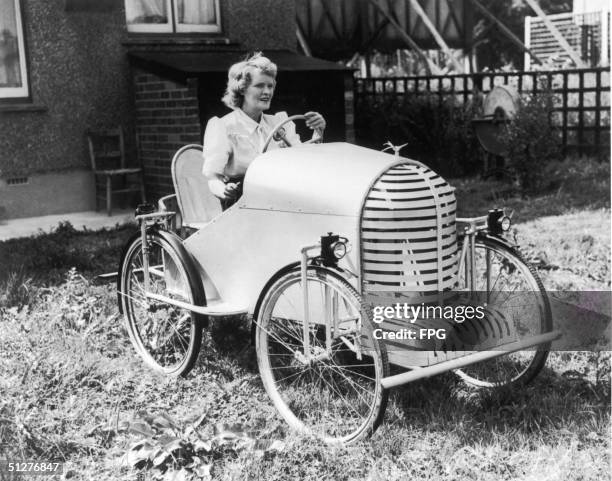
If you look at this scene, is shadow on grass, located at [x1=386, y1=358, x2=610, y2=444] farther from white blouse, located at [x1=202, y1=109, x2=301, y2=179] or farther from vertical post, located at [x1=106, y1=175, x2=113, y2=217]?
vertical post, located at [x1=106, y1=175, x2=113, y2=217]

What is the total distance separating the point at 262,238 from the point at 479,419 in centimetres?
119

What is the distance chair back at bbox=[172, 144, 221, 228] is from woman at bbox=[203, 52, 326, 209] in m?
0.22

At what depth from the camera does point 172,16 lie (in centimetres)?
941

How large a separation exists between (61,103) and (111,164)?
0.88 metres

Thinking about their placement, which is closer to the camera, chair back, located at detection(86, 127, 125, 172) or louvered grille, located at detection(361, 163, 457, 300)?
louvered grille, located at detection(361, 163, 457, 300)

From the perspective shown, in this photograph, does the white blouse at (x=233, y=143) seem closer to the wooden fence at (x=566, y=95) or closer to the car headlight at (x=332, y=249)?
the car headlight at (x=332, y=249)

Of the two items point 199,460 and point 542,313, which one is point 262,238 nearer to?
point 199,460

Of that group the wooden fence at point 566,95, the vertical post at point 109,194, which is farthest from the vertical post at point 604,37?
the vertical post at point 109,194

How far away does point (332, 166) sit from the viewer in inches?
131

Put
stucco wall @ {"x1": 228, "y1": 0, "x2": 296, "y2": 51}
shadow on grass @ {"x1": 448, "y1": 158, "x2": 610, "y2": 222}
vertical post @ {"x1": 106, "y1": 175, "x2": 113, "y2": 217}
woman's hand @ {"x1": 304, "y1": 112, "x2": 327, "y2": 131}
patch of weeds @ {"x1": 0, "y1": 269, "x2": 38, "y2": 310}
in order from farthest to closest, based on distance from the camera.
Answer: stucco wall @ {"x1": 228, "y1": 0, "x2": 296, "y2": 51}
vertical post @ {"x1": 106, "y1": 175, "x2": 113, "y2": 217}
shadow on grass @ {"x1": 448, "y1": 158, "x2": 610, "y2": 222}
patch of weeds @ {"x1": 0, "y1": 269, "x2": 38, "y2": 310}
woman's hand @ {"x1": 304, "y1": 112, "x2": 327, "y2": 131}

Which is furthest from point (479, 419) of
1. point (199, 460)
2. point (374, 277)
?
point (199, 460)

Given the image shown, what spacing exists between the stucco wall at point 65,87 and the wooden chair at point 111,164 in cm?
13

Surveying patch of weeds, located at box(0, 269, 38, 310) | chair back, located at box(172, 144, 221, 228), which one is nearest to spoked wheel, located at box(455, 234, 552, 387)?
chair back, located at box(172, 144, 221, 228)

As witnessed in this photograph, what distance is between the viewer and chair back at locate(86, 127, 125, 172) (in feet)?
28.9
